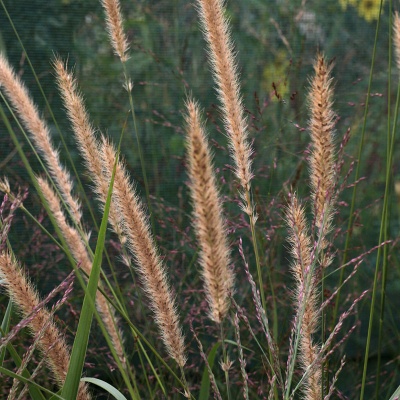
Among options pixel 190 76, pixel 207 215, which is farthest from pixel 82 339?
pixel 190 76

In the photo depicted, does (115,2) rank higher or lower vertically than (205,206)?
higher

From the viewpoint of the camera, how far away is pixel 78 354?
0.99 meters

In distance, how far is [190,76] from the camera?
2.86 m

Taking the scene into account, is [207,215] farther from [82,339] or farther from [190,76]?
[190,76]

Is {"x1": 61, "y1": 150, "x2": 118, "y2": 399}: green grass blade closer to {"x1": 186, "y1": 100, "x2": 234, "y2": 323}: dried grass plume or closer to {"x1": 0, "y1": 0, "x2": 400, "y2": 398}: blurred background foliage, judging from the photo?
{"x1": 186, "y1": 100, "x2": 234, "y2": 323}: dried grass plume

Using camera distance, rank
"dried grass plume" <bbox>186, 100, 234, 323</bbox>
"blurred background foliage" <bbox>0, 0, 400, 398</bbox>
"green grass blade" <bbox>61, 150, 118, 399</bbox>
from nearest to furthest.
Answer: "dried grass plume" <bbox>186, 100, 234, 323</bbox> → "green grass blade" <bbox>61, 150, 118, 399</bbox> → "blurred background foliage" <bbox>0, 0, 400, 398</bbox>

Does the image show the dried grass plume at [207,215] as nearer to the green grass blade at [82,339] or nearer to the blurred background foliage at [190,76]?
the green grass blade at [82,339]

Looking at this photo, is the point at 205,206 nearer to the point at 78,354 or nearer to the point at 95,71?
the point at 78,354

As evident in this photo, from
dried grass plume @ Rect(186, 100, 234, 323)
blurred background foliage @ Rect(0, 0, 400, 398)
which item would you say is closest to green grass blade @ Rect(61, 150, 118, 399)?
dried grass plume @ Rect(186, 100, 234, 323)

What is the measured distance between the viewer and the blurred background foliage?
2719 millimetres

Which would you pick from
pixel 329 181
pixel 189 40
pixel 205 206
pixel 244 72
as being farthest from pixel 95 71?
pixel 205 206

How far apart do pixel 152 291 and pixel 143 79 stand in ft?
6.10

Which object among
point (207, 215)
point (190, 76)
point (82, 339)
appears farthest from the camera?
point (190, 76)

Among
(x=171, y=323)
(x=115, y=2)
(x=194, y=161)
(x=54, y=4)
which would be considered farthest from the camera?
(x=54, y=4)
